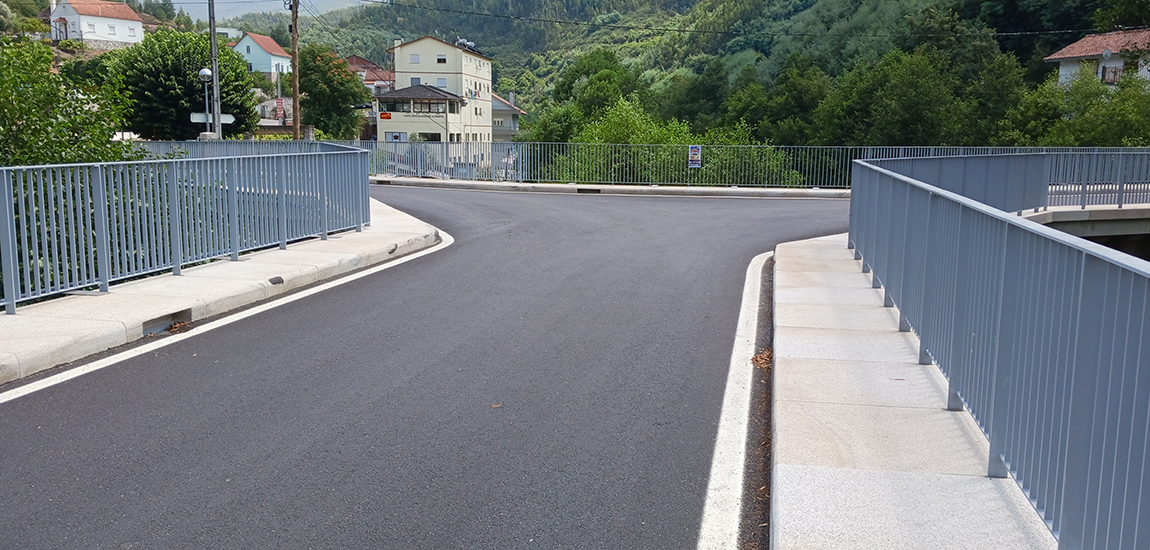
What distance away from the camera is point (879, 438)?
17.8 feet

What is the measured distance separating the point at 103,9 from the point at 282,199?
182909 millimetres

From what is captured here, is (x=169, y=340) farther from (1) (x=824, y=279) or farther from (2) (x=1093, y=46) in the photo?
(2) (x=1093, y=46)

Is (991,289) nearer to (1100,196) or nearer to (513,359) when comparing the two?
(513,359)

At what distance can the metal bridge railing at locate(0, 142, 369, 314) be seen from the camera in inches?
342

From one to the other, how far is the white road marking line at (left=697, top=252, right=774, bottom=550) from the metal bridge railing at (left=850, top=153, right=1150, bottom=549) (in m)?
→ 1.29

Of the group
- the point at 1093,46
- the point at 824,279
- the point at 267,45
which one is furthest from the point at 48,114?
the point at 267,45

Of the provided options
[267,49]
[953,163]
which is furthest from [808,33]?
[267,49]

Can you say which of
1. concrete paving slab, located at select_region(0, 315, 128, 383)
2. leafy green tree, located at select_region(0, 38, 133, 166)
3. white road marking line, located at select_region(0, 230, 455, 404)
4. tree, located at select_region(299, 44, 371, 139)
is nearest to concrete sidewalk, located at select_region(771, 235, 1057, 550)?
white road marking line, located at select_region(0, 230, 455, 404)

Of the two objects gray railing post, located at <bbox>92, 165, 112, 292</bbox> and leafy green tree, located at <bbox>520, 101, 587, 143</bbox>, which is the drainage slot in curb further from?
leafy green tree, located at <bbox>520, 101, 587, 143</bbox>

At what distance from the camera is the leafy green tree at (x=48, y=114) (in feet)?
35.4

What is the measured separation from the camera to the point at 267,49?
175 meters

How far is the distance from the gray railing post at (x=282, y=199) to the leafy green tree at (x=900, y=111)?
36.9 m

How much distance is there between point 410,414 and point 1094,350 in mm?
4039

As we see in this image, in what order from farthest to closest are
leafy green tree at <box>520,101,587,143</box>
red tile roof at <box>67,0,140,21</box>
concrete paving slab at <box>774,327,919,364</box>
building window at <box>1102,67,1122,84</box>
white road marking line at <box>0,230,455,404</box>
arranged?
red tile roof at <box>67,0,140,21</box>
leafy green tree at <box>520,101,587,143</box>
building window at <box>1102,67,1122,84</box>
concrete paving slab at <box>774,327,919,364</box>
white road marking line at <box>0,230,455,404</box>
